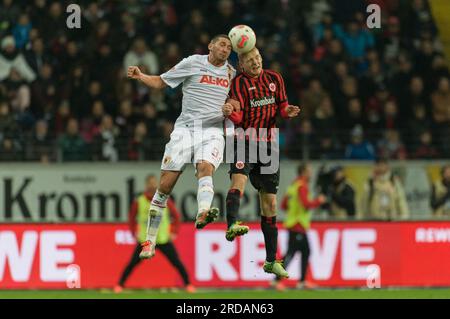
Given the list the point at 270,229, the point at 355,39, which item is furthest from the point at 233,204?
the point at 355,39

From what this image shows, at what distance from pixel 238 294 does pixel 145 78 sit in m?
6.29

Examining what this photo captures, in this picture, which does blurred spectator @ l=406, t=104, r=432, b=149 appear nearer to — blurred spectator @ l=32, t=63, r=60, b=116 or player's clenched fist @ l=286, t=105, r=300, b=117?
blurred spectator @ l=32, t=63, r=60, b=116

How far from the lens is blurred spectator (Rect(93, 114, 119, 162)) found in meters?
22.2

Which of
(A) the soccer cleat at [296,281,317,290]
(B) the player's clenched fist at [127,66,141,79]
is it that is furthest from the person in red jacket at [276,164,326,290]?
(B) the player's clenched fist at [127,66,141,79]

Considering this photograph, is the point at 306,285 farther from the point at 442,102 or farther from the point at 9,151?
the point at 9,151

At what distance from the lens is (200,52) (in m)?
23.5

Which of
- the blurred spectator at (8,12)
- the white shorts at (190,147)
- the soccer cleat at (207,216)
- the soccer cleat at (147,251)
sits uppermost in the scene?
the blurred spectator at (8,12)

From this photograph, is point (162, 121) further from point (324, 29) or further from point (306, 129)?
point (324, 29)

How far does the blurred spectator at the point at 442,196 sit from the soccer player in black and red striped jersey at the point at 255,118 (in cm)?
842

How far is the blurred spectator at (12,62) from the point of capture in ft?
75.5

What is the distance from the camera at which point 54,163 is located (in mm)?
22188

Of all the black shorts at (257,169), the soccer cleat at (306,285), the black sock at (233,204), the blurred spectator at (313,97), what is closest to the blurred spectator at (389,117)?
the blurred spectator at (313,97)

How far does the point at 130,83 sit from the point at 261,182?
9331 mm

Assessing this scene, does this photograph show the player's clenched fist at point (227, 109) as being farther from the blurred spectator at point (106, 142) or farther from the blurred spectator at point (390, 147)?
the blurred spectator at point (390, 147)
